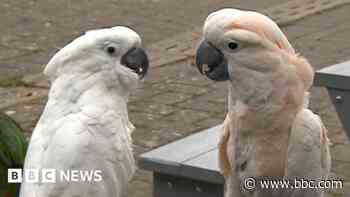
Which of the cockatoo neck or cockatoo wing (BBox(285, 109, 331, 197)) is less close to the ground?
the cockatoo neck

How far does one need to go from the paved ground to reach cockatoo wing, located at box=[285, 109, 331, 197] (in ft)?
5.37

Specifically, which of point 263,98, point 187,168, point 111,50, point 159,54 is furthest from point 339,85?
point 159,54

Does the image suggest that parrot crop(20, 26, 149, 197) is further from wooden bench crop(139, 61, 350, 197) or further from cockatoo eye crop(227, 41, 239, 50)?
wooden bench crop(139, 61, 350, 197)

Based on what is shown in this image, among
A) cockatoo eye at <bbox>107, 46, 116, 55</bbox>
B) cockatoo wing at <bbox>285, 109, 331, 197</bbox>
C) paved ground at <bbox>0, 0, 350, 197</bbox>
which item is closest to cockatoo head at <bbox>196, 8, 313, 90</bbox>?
cockatoo wing at <bbox>285, 109, 331, 197</bbox>

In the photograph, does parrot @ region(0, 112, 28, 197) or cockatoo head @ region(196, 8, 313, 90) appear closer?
cockatoo head @ region(196, 8, 313, 90)

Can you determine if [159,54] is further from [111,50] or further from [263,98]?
[263,98]

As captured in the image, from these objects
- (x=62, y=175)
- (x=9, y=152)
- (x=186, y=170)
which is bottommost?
(x=186, y=170)

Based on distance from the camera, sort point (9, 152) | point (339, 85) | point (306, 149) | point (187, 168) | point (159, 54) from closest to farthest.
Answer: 1. point (306, 149)
2. point (9, 152)
3. point (187, 168)
4. point (339, 85)
5. point (159, 54)

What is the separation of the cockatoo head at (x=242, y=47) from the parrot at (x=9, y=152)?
3.14 ft

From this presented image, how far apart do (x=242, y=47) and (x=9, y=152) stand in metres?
1.11

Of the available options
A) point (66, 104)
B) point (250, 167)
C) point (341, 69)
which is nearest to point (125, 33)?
point (66, 104)

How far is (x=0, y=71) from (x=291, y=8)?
2.68 m

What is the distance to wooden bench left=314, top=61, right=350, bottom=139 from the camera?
4559 mm

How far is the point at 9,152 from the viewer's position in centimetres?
367
